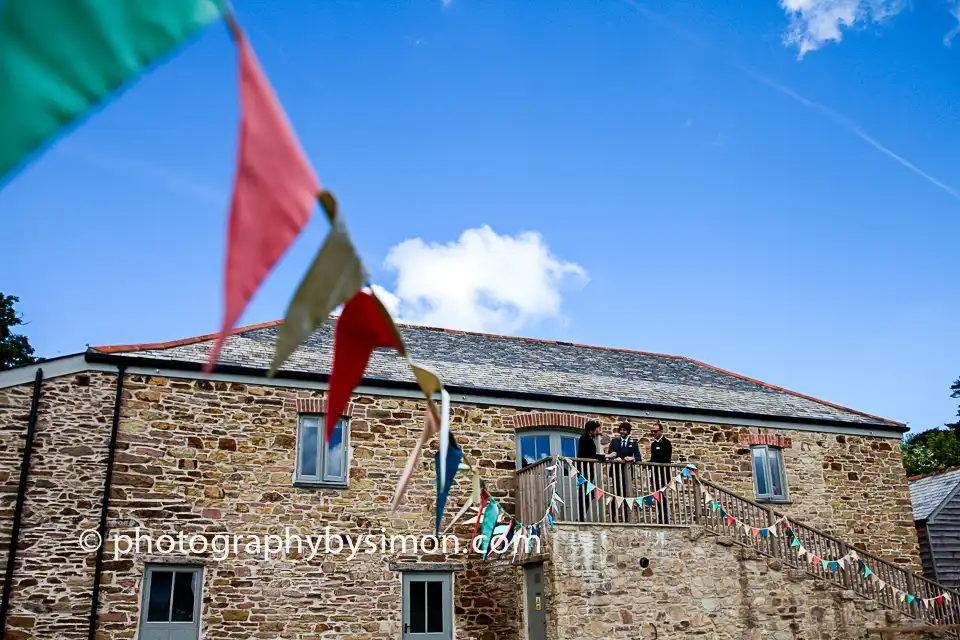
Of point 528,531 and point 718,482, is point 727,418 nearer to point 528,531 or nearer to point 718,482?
point 718,482

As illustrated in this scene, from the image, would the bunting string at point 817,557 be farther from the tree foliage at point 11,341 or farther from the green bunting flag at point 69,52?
the tree foliage at point 11,341

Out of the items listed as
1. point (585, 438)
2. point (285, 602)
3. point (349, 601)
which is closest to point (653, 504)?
point (585, 438)

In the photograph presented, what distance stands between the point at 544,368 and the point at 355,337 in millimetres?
12317

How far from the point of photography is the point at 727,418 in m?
14.9

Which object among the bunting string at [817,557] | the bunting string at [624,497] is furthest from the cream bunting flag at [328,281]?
the bunting string at [817,557]

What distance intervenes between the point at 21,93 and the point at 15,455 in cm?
1030

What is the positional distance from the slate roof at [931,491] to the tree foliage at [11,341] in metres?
24.1

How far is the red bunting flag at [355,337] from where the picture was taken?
10.8 feet

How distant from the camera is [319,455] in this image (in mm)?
12344

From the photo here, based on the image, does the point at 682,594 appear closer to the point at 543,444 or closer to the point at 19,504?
the point at 543,444

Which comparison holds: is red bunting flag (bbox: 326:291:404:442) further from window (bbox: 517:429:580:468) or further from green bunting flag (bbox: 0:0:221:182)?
window (bbox: 517:429:580:468)

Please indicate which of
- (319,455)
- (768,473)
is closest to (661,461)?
(768,473)

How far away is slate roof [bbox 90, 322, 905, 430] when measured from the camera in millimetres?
12961

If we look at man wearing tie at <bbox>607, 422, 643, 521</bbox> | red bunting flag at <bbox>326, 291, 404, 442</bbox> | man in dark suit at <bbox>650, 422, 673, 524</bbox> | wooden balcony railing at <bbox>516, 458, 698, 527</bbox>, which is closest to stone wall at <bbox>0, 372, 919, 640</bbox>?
wooden balcony railing at <bbox>516, 458, 698, 527</bbox>
